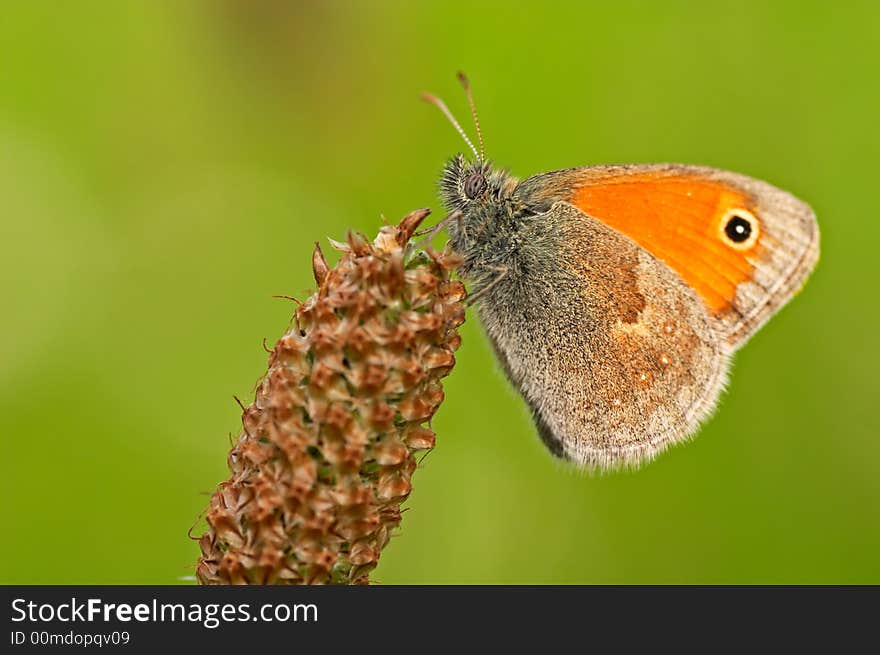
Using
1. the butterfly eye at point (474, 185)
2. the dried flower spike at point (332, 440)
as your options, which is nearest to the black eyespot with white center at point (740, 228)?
the butterfly eye at point (474, 185)

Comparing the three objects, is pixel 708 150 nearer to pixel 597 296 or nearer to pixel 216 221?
pixel 597 296

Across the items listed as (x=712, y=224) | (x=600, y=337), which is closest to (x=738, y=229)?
(x=712, y=224)


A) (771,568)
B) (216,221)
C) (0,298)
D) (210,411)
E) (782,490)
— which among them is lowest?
(771,568)

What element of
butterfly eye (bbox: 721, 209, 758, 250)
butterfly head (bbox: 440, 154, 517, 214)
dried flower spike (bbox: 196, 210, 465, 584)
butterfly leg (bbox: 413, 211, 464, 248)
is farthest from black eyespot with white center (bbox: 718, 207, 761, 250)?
dried flower spike (bbox: 196, 210, 465, 584)

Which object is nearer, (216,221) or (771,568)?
(771,568)

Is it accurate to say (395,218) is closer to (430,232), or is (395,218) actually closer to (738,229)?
(738,229)

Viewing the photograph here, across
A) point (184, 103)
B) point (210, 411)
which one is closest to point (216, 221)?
point (184, 103)

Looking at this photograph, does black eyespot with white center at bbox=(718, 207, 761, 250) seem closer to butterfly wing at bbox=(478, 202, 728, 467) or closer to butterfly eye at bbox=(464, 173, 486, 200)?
butterfly wing at bbox=(478, 202, 728, 467)
